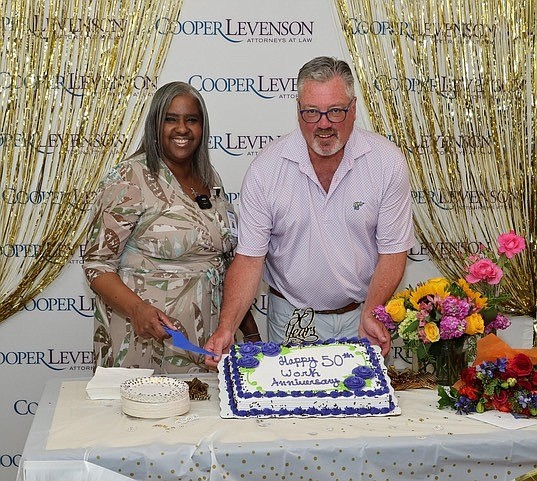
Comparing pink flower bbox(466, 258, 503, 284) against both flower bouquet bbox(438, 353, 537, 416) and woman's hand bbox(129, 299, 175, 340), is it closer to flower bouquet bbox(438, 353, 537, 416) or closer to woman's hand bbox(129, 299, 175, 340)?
flower bouquet bbox(438, 353, 537, 416)

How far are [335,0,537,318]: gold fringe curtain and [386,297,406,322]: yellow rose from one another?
135cm

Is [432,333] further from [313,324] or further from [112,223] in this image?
[112,223]

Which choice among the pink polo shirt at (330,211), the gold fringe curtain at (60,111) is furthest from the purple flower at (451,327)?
the gold fringe curtain at (60,111)

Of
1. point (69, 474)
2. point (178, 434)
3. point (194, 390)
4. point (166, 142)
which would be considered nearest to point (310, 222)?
point (166, 142)

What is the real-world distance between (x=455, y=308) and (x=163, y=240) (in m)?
0.96

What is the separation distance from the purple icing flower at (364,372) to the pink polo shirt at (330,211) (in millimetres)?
622

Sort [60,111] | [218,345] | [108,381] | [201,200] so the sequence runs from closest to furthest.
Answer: [108,381], [218,345], [201,200], [60,111]

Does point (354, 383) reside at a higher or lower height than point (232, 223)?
lower

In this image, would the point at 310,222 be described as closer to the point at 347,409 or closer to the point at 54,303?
the point at 347,409

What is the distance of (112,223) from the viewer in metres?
2.75

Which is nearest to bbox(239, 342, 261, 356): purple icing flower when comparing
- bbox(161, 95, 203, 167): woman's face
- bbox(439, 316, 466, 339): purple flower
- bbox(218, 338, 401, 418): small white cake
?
bbox(218, 338, 401, 418): small white cake

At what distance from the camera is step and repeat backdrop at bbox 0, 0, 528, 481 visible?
3416 mm

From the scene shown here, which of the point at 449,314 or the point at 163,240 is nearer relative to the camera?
the point at 449,314

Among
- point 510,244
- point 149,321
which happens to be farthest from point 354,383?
point 149,321
